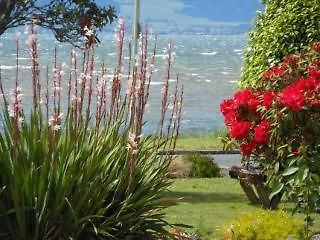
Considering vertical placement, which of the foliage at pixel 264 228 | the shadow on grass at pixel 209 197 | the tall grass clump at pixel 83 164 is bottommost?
the shadow on grass at pixel 209 197

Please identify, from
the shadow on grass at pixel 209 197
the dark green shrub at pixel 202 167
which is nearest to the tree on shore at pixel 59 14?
the shadow on grass at pixel 209 197

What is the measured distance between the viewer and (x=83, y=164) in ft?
21.5

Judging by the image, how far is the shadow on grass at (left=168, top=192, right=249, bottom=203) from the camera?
1382cm

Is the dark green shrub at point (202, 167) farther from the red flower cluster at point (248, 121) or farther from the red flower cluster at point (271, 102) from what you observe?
the red flower cluster at point (248, 121)

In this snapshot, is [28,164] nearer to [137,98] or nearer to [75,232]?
[75,232]

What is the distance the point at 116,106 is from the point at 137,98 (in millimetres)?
283

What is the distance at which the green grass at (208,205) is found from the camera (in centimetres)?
1056

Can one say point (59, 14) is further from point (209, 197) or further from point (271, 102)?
point (271, 102)

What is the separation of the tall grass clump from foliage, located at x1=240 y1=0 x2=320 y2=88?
588 centimetres

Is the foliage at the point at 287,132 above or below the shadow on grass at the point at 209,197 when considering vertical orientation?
above

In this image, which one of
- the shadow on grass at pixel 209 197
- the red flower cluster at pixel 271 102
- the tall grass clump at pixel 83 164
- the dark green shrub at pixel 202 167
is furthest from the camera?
the dark green shrub at pixel 202 167

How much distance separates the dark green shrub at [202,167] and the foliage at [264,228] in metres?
9.20

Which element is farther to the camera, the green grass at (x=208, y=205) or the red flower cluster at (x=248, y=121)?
the green grass at (x=208, y=205)

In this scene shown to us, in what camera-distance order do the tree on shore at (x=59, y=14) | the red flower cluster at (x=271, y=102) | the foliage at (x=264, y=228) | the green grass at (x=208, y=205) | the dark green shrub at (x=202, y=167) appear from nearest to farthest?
the red flower cluster at (x=271, y=102), the foliage at (x=264, y=228), the green grass at (x=208, y=205), the tree on shore at (x=59, y=14), the dark green shrub at (x=202, y=167)
